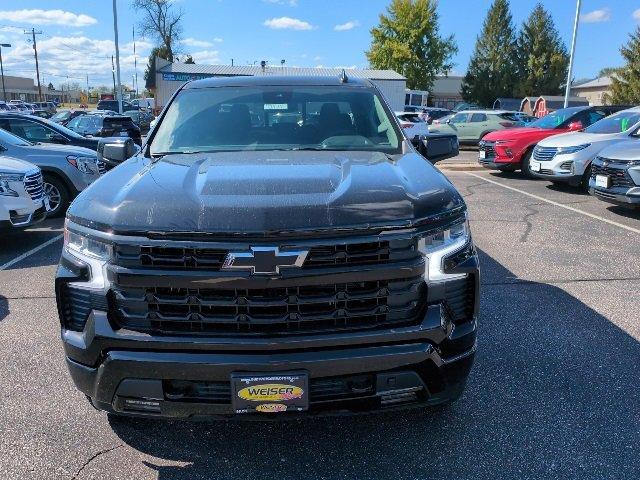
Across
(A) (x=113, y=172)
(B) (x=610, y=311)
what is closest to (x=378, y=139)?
(A) (x=113, y=172)

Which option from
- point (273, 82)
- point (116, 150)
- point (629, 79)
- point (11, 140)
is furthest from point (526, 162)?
point (629, 79)

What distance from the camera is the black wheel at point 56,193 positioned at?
8484mm

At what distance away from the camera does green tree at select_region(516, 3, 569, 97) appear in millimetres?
63906

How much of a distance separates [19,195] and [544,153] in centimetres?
940

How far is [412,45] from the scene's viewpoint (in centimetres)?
5462

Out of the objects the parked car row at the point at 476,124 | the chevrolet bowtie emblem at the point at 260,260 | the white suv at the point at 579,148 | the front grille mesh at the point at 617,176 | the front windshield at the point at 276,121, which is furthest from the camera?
the parked car row at the point at 476,124

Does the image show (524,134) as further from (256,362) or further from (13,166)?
(256,362)

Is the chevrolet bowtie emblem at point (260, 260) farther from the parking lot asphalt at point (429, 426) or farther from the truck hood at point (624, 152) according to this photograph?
the truck hood at point (624, 152)

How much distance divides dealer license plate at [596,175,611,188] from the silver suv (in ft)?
26.1

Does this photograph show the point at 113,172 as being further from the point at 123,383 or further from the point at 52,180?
the point at 52,180

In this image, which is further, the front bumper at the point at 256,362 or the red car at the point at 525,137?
the red car at the point at 525,137

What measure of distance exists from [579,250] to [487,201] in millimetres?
3549

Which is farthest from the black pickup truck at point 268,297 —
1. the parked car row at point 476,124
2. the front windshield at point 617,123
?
the parked car row at point 476,124

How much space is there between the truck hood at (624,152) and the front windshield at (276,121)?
18.4 ft
